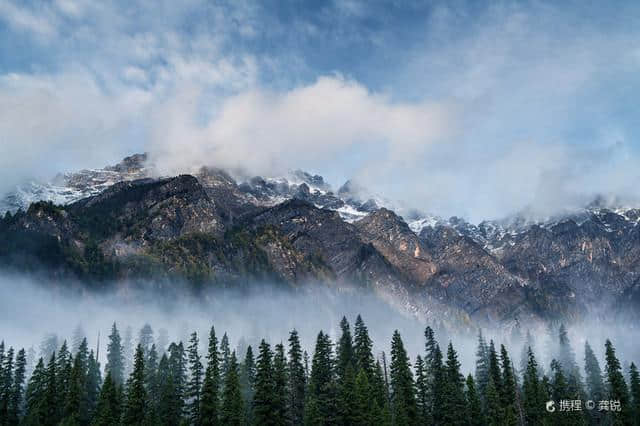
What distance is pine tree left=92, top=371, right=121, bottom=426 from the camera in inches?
3839

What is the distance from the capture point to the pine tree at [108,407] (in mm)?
97500

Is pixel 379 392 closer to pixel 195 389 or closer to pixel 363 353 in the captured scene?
pixel 363 353

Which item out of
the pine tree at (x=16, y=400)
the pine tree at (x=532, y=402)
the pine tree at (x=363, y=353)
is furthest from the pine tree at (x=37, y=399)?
the pine tree at (x=532, y=402)

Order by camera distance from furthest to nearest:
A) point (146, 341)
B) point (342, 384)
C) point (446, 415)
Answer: point (146, 341) → point (446, 415) → point (342, 384)

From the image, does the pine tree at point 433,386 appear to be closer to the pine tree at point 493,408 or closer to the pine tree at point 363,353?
the pine tree at point 493,408

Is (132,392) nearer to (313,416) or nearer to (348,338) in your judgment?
(313,416)

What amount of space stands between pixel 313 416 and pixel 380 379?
2190 centimetres

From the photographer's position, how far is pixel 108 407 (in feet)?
322

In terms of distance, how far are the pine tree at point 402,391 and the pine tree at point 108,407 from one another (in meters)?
41.2

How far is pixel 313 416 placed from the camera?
93.8m

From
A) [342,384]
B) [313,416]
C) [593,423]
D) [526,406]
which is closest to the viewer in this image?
[313,416]

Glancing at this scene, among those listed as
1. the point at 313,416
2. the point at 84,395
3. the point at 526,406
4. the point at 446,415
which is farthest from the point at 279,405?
the point at 526,406

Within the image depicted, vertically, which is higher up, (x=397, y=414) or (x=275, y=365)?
(x=275, y=365)

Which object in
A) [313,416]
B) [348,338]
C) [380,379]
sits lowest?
[313,416]
